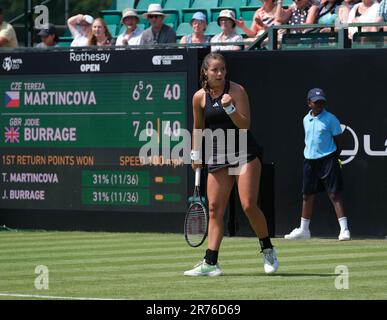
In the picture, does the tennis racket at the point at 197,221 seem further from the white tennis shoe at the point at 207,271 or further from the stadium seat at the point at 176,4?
the stadium seat at the point at 176,4

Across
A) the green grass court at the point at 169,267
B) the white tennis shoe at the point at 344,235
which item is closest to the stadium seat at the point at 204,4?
the green grass court at the point at 169,267

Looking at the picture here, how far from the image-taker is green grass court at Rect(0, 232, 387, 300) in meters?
10.5

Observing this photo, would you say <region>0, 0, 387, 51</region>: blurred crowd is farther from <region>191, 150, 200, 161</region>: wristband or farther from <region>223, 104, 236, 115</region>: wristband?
<region>223, 104, 236, 115</region>: wristband

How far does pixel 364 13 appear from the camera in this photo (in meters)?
18.0

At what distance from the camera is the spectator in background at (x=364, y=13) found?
701 inches

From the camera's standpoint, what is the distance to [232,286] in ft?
36.0

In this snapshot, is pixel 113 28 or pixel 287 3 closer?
pixel 287 3

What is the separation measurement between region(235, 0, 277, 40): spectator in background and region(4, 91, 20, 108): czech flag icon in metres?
3.67

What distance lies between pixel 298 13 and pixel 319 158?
3.10 meters

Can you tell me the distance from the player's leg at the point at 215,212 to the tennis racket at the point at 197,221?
0.46 m

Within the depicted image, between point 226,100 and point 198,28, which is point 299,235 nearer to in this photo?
point 198,28

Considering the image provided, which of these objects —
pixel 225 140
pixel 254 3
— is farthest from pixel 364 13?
pixel 225 140

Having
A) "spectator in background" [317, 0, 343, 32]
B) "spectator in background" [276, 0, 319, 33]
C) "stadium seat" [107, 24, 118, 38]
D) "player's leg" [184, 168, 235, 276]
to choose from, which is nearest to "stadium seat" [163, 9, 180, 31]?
"stadium seat" [107, 24, 118, 38]

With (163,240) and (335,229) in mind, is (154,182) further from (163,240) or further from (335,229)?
(335,229)
